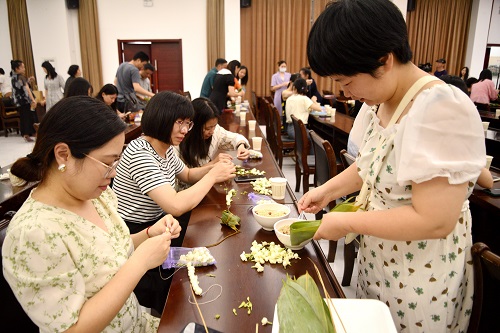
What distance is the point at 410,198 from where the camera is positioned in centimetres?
87

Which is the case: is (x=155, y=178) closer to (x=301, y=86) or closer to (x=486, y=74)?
(x=301, y=86)

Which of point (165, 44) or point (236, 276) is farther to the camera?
point (165, 44)

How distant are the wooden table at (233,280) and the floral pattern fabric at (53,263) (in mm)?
217

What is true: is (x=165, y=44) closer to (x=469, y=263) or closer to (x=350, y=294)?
(x=350, y=294)

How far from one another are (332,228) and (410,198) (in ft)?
0.68

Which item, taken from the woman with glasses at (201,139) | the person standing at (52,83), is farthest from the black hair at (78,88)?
the person standing at (52,83)

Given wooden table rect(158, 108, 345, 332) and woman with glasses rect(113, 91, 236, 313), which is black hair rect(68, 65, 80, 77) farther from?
wooden table rect(158, 108, 345, 332)

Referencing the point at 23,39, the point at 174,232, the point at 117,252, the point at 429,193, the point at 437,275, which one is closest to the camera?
the point at 429,193

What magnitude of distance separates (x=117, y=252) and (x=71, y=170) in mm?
295

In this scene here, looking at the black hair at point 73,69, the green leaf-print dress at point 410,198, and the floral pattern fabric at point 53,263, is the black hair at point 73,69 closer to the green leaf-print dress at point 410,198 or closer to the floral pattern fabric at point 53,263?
the floral pattern fabric at point 53,263

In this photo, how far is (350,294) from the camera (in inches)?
88.7

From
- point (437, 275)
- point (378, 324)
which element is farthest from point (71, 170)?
point (437, 275)

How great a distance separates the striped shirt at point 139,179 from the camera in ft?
5.27

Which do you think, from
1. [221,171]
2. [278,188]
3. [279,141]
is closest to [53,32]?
[279,141]
